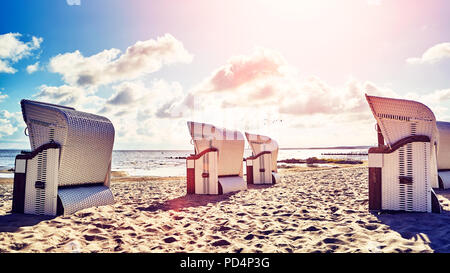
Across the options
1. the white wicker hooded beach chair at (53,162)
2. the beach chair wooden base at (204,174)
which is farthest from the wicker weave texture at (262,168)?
the white wicker hooded beach chair at (53,162)

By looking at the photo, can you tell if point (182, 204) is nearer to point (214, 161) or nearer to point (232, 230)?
point (214, 161)

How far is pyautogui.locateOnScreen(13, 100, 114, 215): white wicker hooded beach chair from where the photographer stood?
5812 mm

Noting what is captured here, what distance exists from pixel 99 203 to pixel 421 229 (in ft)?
22.9

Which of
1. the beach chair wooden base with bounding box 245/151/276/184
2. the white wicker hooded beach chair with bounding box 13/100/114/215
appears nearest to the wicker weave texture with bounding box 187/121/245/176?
the beach chair wooden base with bounding box 245/151/276/184

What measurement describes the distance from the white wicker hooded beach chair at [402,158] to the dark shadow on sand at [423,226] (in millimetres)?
321

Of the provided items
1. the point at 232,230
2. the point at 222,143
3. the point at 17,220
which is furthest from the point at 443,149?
the point at 17,220

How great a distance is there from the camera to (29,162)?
19.4 feet

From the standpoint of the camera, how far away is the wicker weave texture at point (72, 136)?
5996 mm

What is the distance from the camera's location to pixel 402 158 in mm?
5785

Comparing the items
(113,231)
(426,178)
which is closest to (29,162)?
(113,231)

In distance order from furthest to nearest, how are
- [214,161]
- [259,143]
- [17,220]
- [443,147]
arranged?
[259,143] < [443,147] < [214,161] < [17,220]

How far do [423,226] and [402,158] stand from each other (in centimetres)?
163

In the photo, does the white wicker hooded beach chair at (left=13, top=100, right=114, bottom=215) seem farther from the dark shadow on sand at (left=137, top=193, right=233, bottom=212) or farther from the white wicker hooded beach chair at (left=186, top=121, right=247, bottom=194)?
the white wicker hooded beach chair at (left=186, top=121, right=247, bottom=194)
